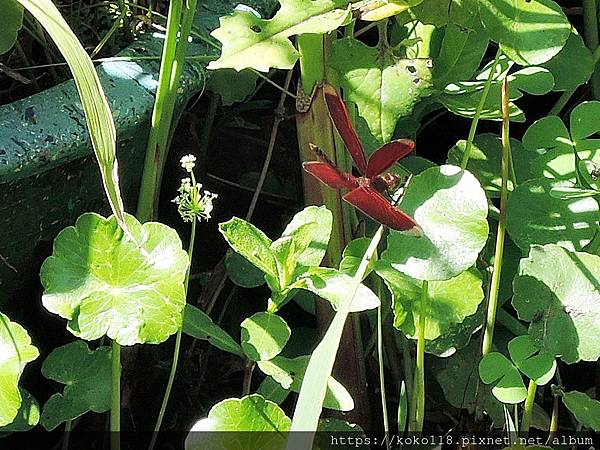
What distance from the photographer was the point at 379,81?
0.68m

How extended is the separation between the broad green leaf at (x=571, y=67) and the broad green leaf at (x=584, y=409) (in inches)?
11.4

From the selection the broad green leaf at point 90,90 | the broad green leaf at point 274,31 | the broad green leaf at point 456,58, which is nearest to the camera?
the broad green leaf at point 90,90

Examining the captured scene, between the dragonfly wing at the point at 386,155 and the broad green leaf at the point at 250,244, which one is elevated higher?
the dragonfly wing at the point at 386,155

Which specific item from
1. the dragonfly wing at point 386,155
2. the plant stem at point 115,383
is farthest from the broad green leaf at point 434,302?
the plant stem at point 115,383

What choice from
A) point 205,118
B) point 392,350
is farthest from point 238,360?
point 205,118

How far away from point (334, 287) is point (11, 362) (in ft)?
0.76

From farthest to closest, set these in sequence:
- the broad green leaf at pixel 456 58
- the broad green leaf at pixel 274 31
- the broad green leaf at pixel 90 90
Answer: the broad green leaf at pixel 456 58 < the broad green leaf at pixel 274 31 < the broad green leaf at pixel 90 90

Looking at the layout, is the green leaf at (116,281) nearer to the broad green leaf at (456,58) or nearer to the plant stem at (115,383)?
the plant stem at (115,383)

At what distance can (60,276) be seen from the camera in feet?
1.98

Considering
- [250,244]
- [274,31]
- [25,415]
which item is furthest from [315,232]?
[25,415]

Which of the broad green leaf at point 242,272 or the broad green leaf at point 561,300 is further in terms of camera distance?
the broad green leaf at point 242,272

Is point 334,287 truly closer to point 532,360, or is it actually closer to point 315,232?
point 315,232

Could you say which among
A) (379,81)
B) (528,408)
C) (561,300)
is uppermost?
(379,81)

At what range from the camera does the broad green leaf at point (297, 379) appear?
603 mm
